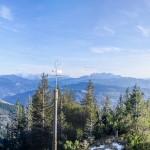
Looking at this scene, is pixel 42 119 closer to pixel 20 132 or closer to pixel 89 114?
pixel 89 114

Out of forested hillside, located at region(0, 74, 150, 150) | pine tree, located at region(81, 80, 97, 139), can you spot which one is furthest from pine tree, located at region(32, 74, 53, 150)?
pine tree, located at region(81, 80, 97, 139)

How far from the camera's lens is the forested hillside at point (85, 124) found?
59066 millimetres

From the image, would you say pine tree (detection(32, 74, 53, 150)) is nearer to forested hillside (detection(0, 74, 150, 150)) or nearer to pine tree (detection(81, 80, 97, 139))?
forested hillside (detection(0, 74, 150, 150))

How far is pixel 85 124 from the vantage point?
72.3 meters

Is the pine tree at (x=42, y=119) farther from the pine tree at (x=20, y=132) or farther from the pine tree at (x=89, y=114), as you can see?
the pine tree at (x=20, y=132)

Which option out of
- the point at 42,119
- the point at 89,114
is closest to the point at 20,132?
the point at 42,119

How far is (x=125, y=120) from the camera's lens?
216 ft

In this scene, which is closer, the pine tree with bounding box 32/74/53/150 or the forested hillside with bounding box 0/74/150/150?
the forested hillside with bounding box 0/74/150/150

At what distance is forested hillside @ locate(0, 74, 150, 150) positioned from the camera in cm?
5907

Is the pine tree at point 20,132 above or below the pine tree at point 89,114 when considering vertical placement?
below

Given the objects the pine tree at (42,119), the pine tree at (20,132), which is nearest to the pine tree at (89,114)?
the pine tree at (42,119)

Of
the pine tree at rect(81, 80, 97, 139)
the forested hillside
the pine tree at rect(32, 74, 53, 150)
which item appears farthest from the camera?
the pine tree at rect(32, 74, 53, 150)

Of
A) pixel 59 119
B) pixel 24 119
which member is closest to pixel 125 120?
pixel 59 119

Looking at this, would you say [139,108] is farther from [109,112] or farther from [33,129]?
[33,129]
